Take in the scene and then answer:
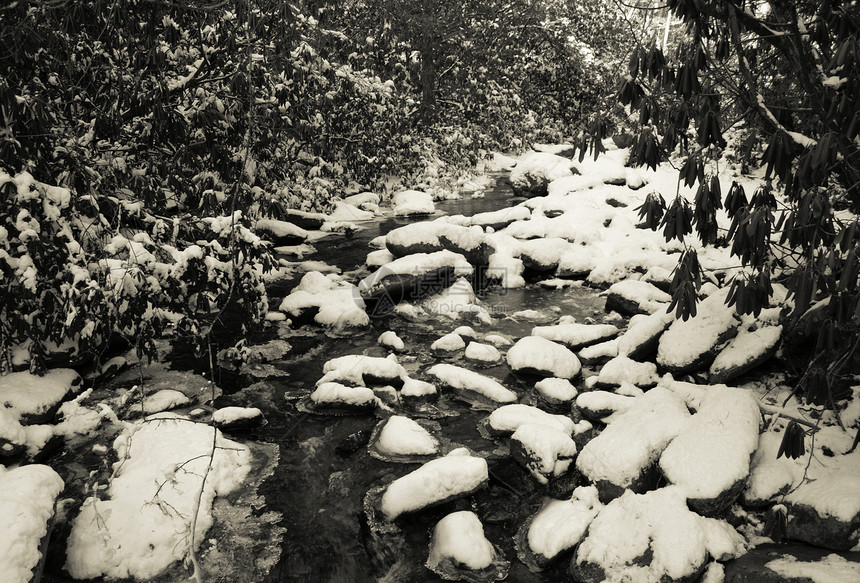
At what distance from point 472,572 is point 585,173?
11.7 metres

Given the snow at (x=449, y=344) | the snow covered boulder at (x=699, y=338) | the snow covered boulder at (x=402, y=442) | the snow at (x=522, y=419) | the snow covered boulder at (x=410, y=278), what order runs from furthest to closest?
1. the snow covered boulder at (x=410, y=278)
2. the snow at (x=449, y=344)
3. the snow covered boulder at (x=699, y=338)
4. the snow at (x=522, y=419)
5. the snow covered boulder at (x=402, y=442)

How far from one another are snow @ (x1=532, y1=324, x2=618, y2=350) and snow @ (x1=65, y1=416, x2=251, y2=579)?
360cm

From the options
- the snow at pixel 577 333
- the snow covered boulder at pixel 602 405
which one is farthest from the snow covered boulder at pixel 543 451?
the snow at pixel 577 333

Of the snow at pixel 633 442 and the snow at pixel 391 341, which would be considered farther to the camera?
the snow at pixel 391 341

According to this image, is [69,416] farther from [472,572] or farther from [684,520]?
[684,520]

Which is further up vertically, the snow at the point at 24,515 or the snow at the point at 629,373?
the snow at the point at 629,373

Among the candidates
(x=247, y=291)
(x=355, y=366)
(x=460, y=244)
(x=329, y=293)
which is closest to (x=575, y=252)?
(x=460, y=244)

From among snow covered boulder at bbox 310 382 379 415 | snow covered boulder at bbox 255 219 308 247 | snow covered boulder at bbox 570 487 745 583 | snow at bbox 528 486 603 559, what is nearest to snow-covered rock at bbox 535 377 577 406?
snow at bbox 528 486 603 559

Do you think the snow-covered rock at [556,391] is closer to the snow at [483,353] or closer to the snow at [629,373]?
the snow at [629,373]

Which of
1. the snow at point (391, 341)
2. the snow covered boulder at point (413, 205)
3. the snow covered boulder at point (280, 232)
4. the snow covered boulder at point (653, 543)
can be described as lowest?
the snow covered boulder at point (280, 232)

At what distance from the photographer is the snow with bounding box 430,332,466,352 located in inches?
263

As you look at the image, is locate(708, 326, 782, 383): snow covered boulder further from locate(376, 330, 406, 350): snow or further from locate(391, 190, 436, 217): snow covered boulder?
locate(391, 190, 436, 217): snow covered boulder

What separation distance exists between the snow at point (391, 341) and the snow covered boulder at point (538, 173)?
8.54 m

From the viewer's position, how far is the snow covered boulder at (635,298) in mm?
7277
